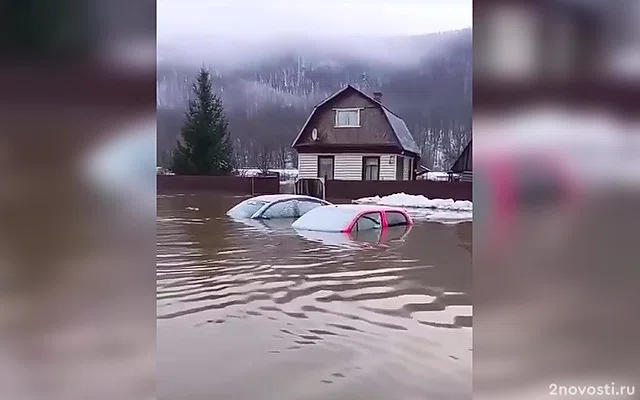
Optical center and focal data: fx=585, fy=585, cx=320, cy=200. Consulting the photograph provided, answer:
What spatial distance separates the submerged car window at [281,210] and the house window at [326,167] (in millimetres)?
185

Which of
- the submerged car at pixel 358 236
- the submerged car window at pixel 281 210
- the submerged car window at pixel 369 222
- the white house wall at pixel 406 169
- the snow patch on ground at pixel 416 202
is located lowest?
the submerged car at pixel 358 236

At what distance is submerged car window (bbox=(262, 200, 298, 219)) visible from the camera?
2.46 m

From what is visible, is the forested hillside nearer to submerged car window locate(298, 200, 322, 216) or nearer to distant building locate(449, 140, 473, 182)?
distant building locate(449, 140, 473, 182)

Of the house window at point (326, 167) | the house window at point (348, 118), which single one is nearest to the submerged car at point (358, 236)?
the house window at point (326, 167)

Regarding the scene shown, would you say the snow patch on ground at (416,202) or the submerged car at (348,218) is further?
the submerged car at (348,218)

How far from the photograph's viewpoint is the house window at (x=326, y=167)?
253cm

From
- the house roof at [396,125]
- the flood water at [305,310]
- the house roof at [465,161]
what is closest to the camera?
the flood water at [305,310]

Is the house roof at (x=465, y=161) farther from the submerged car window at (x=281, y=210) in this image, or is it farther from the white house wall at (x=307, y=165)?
the submerged car window at (x=281, y=210)

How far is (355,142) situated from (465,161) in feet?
1.56
